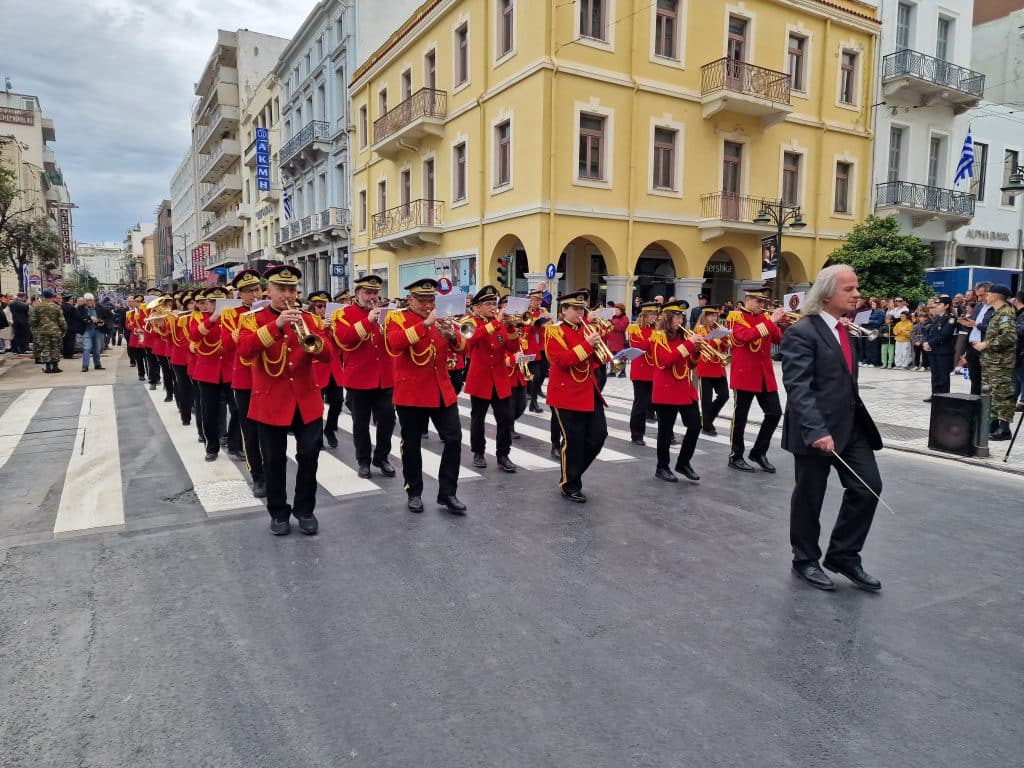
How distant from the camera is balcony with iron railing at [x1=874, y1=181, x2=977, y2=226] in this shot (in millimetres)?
26484

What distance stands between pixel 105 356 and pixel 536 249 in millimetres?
15819

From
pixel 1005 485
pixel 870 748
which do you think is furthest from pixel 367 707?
pixel 1005 485

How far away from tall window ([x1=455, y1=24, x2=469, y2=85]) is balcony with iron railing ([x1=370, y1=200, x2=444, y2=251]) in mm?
4283

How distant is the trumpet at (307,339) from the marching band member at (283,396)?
30 mm

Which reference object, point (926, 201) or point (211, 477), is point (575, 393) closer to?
point (211, 477)

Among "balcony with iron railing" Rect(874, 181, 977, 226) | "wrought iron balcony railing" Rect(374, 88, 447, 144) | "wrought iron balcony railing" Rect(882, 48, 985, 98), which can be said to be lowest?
"balcony with iron railing" Rect(874, 181, 977, 226)

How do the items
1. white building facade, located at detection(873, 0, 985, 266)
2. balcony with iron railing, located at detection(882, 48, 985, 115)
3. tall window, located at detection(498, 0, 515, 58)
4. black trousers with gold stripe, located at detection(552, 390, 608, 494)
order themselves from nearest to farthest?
black trousers with gold stripe, located at detection(552, 390, 608, 494), tall window, located at detection(498, 0, 515, 58), balcony with iron railing, located at detection(882, 48, 985, 115), white building facade, located at detection(873, 0, 985, 266)

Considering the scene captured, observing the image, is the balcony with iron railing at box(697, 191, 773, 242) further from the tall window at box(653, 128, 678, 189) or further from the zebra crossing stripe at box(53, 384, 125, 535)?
the zebra crossing stripe at box(53, 384, 125, 535)

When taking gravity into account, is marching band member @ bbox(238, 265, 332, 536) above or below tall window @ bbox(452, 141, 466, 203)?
below

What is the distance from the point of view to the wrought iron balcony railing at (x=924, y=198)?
26.5 metres

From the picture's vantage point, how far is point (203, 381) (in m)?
8.04

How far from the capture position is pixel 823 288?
4.48 meters

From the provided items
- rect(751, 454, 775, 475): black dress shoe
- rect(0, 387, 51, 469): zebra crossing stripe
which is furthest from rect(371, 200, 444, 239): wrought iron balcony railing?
rect(751, 454, 775, 475): black dress shoe

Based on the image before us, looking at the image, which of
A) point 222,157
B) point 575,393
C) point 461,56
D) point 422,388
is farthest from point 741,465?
point 222,157
